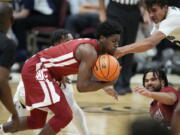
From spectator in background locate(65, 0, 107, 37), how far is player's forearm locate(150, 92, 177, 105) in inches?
207

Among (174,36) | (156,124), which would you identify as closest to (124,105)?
(174,36)

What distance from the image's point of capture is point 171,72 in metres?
10.4

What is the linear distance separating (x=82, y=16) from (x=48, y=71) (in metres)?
5.24

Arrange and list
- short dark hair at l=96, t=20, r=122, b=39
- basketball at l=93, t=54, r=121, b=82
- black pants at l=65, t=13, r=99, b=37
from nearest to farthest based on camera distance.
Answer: basketball at l=93, t=54, r=121, b=82 → short dark hair at l=96, t=20, r=122, b=39 → black pants at l=65, t=13, r=99, b=37

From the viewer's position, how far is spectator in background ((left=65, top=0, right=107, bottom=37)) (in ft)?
34.1

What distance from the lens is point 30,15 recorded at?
10.7 m

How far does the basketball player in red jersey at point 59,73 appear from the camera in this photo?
5.14m

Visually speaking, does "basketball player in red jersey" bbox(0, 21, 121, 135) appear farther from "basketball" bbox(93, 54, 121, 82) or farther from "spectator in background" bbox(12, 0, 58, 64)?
"spectator in background" bbox(12, 0, 58, 64)

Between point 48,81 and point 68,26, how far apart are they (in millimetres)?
5211

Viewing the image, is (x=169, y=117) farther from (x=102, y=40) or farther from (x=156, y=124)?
(x=156, y=124)

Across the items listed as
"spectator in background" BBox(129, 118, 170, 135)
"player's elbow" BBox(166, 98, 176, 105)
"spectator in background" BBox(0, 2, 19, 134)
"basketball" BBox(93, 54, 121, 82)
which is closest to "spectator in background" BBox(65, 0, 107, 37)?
"basketball" BBox(93, 54, 121, 82)

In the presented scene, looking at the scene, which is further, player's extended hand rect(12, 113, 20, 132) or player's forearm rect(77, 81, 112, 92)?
player's forearm rect(77, 81, 112, 92)

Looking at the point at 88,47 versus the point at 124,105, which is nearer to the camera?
the point at 88,47

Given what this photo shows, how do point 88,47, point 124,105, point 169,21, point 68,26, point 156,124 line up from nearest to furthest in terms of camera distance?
point 156,124, point 88,47, point 169,21, point 124,105, point 68,26
